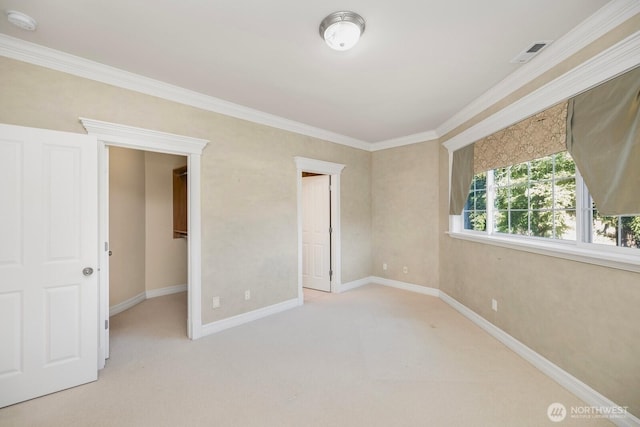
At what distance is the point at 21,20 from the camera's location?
1834 millimetres

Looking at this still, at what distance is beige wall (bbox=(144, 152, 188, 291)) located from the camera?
4457 mm

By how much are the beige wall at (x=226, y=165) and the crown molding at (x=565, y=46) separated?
2.41m

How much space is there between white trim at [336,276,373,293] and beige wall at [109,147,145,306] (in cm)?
325

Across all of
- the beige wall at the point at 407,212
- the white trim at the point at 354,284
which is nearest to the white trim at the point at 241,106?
the beige wall at the point at 407,212

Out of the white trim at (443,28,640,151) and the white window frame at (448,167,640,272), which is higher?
the white trim at (443,28,640,151)

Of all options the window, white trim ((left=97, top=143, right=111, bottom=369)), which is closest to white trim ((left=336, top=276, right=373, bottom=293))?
the window

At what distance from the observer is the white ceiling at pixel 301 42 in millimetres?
1751

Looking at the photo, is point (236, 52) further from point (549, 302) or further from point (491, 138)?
point (549, 302)

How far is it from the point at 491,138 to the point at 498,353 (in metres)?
2.31

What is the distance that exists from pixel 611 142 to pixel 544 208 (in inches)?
33.7

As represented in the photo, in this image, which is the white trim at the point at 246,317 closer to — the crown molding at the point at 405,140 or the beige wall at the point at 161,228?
the beige wall at the point at 161,228

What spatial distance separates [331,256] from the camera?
4.75 m

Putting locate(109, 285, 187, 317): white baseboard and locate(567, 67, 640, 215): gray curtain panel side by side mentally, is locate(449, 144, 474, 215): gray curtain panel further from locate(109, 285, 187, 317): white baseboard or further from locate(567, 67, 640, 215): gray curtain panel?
locate(109, 285, 187, 317): white baseboard

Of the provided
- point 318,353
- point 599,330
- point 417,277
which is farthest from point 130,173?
point 599,330
